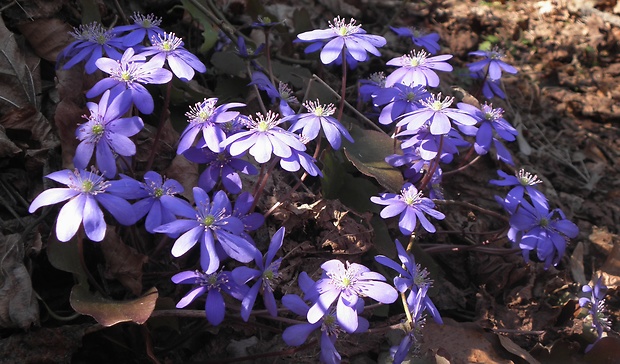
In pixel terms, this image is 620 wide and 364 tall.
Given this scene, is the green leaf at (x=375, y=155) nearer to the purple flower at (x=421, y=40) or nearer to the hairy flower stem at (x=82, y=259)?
the purple flower at (x=421, y=40)

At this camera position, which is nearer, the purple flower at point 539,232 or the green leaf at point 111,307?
the green leaf at point 111,307

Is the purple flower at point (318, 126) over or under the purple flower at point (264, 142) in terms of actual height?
under

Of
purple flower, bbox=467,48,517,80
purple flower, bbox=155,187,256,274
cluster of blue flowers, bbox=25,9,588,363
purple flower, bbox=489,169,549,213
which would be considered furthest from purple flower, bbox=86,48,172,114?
purple flower, bbox=467,48,517,80

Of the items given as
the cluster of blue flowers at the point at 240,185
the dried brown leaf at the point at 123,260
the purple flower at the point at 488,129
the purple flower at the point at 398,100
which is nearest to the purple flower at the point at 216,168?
the cluster of blue flowers at the point at 240,185

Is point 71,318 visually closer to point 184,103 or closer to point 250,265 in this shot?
point 250,265

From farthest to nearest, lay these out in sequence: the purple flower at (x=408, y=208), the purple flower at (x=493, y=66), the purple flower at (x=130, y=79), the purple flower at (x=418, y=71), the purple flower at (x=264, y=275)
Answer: the purple flower at (x=493, y=66), the purple flower at (x=418, y=71), the purple flower at (x=408, y=208), the purple flower at (x=130, y=79), the purple flower at (x=264, y=275)

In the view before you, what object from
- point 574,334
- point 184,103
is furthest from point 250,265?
point 574,334
